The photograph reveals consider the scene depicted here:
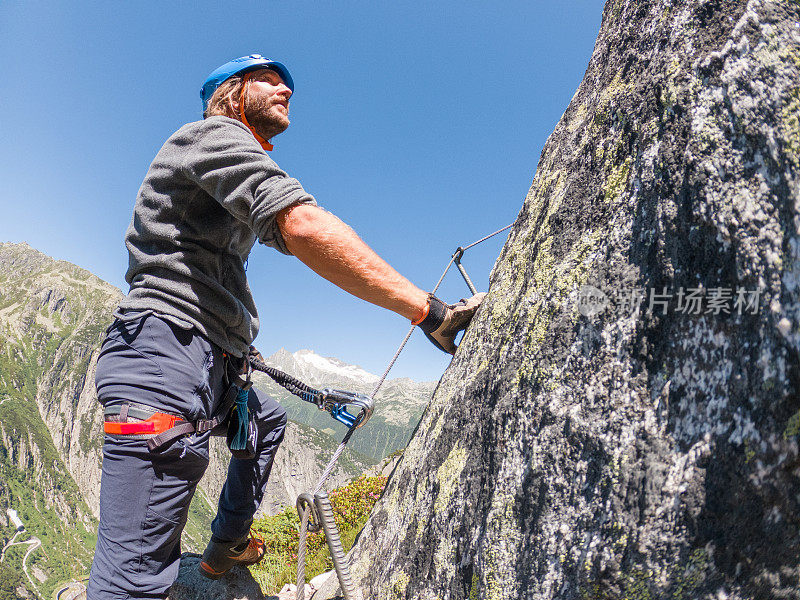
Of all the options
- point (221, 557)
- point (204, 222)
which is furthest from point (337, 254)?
point (221, 557)

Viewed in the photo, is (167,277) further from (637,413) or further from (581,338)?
(637,413)

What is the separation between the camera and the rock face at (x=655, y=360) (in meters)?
1.44

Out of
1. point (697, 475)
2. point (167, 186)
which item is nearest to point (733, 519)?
point (697, 475)

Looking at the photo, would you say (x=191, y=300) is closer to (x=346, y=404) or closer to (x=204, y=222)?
(x=204, y=222)

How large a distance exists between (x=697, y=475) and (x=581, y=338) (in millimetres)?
662

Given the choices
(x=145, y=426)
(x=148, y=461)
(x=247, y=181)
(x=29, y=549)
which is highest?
(x=247, y=181)

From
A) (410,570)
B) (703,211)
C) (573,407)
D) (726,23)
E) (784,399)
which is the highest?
(726,23)

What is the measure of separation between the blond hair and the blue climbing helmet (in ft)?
0.17

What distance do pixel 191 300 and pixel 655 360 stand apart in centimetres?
265

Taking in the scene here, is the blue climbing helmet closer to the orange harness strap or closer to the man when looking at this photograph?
the man

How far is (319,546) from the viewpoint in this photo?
22.9 ft

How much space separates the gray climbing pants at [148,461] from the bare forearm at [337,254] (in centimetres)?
106

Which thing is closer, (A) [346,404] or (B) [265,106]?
(B) [265,106]

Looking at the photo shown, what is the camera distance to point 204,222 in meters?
2.94
